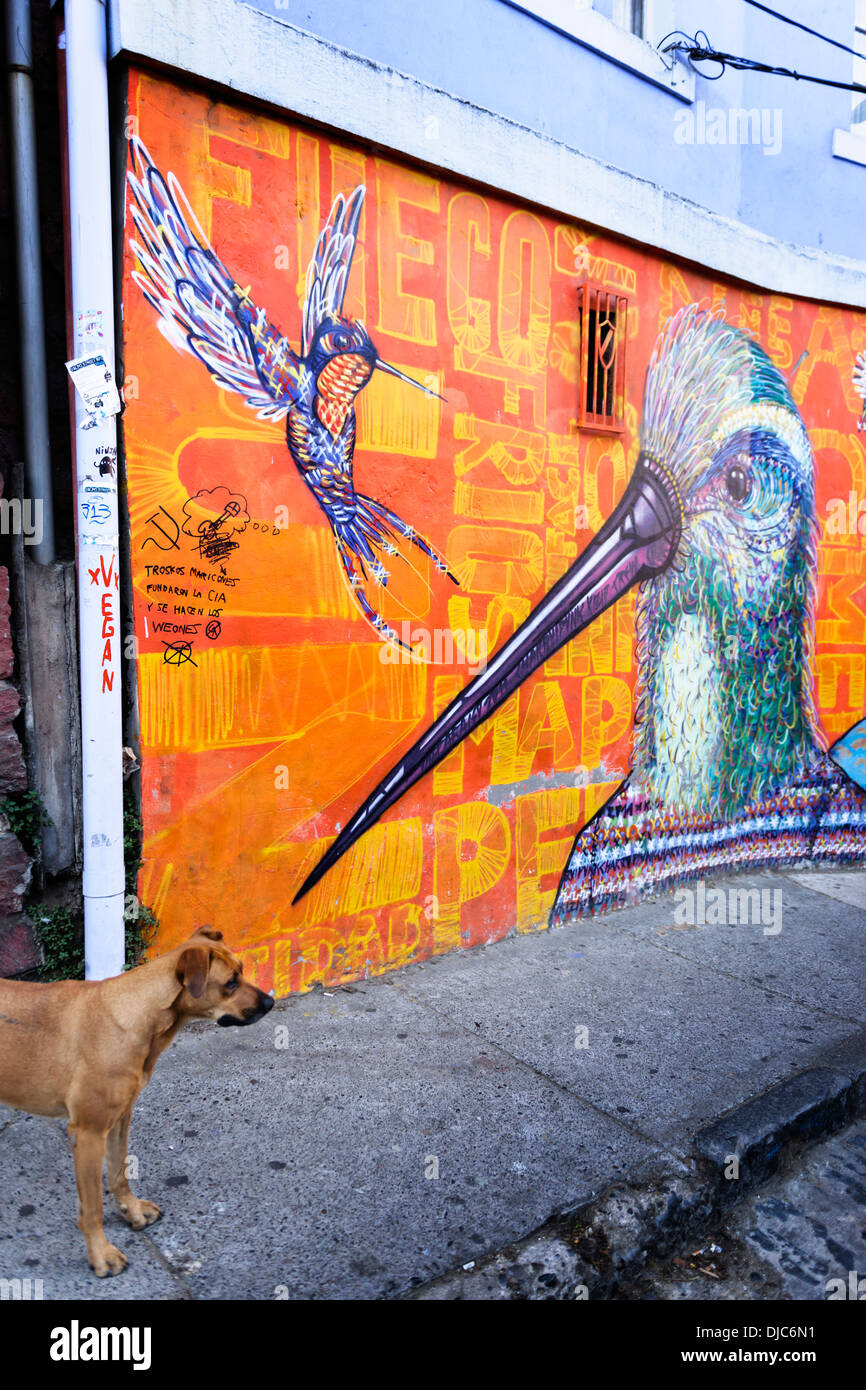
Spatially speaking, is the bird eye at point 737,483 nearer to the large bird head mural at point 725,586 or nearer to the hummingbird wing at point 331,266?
the large bird head mural at point 725,586

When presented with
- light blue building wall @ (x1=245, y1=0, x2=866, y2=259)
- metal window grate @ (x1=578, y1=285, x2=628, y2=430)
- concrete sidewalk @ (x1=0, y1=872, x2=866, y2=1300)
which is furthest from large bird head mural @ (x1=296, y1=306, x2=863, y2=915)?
concrete sidewalk @ (x1=0, y1=872, x2=866, y2=1300)

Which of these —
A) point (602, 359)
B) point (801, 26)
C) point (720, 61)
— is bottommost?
point (602, 359)

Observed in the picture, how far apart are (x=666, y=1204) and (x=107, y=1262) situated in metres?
1.81

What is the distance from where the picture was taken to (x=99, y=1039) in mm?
2559

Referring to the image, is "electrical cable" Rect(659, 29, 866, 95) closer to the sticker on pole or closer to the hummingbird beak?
the hummingbird beak

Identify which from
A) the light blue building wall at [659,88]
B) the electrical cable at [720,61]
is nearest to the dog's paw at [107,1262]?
the light blue building wall at [659,88]

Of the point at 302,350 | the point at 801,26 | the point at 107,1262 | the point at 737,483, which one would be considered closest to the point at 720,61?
the point at 801,26

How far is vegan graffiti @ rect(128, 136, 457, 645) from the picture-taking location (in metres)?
3.72

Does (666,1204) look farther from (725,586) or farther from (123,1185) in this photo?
(725,586)

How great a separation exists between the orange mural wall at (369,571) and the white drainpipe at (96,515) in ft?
0.78

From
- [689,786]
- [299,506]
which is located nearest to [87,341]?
[299,506]

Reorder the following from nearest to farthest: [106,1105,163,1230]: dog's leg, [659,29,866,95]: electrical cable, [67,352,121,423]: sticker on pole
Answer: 1. [106,1105,163,1230]: dog's leg
2. [67,352,121,423]: sticker on pole
3. [659,29,866,95]: electrical cable

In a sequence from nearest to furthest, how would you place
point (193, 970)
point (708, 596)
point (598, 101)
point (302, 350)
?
1. point (193, 970)
2. point (302, 350)
3. point (598, 101)
4. point (708, 596)
